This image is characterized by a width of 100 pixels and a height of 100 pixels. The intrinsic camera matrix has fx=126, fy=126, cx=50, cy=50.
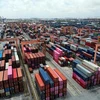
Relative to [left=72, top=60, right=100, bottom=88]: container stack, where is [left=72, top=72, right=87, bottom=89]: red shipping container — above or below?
below

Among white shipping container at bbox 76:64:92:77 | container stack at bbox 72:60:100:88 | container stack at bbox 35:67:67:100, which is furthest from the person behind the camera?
container stack at bbox 72:60:100:88

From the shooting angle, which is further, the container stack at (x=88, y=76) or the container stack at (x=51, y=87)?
the container stack at (x=88, y=76)

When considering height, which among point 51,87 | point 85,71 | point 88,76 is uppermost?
point 85,71

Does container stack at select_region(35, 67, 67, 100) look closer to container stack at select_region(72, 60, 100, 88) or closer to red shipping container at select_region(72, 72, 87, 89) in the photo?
red shipping container at select_region(72, 72, 87, 89)

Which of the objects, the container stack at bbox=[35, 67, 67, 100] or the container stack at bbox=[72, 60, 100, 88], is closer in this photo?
the container stack at bbox=[35, 67, 67, 100]

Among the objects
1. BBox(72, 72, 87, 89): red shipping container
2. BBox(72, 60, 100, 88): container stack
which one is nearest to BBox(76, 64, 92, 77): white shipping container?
BBox(72, 60, 100, 88): container stack

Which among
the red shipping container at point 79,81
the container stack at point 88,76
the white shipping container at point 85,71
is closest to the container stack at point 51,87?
the red shipping container at point 79,81

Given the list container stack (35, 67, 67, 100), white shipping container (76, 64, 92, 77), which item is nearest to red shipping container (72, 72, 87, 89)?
white shipping container (76, 64, 92, 77)

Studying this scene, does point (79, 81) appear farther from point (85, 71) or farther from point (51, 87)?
point (51, 87)

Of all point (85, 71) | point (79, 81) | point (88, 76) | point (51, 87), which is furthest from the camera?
point (79, 81)

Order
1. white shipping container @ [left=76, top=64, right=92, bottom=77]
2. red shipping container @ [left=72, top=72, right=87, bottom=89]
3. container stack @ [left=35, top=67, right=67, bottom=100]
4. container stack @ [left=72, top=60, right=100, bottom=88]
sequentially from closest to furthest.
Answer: container stack @ [left=35, top=67, right=67, bottom=100]
white shipping container @ [left=76, top=64, right=92, bottom=77]
container stack @ [left=72, top=60, right=100, bottom=88]
red shipping container @ [left=72, top=72, right=87, bottom=89]

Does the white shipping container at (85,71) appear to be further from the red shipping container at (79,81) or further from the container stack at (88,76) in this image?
the red shipping container at (79,81)

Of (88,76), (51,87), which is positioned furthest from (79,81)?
(51,87)
